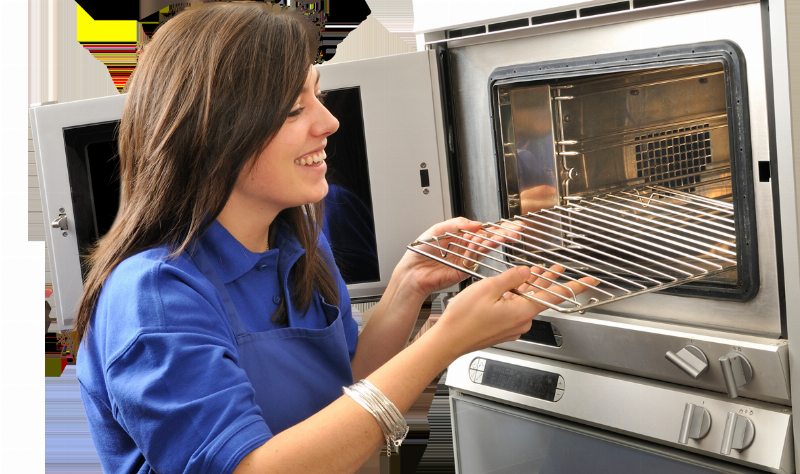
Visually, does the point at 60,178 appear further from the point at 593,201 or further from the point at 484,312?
the point at 593,201

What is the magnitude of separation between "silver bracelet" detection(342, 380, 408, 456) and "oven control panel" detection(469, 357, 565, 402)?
46cm

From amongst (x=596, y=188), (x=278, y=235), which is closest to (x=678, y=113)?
(x=596, y=188)

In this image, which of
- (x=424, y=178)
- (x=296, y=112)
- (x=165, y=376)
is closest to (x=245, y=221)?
(x=296, y=112)

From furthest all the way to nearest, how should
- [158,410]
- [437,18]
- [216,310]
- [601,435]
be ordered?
1. [437,18]
2. [601,435]
3. [216,310]
4. [158,410]

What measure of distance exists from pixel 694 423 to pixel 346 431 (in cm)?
57

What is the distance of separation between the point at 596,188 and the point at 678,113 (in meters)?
0.22

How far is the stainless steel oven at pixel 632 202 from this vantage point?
1035 mm

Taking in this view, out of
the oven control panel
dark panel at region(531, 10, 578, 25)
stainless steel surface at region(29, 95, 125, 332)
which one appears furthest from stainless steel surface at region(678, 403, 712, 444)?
stainless steel surface at region(29, 95, 125, 332)

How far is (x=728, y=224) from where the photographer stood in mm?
1290

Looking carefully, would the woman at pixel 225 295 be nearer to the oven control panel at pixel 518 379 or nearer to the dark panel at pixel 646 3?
the oven control panel at pixel 518 379

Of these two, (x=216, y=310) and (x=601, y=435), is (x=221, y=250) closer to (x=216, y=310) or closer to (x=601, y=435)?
(x=216, y=310)

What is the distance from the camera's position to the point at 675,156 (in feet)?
4.53

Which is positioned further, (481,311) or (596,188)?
(596,188)

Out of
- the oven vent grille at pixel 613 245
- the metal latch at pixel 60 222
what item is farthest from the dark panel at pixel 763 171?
the metal latch at pixel 60 222
